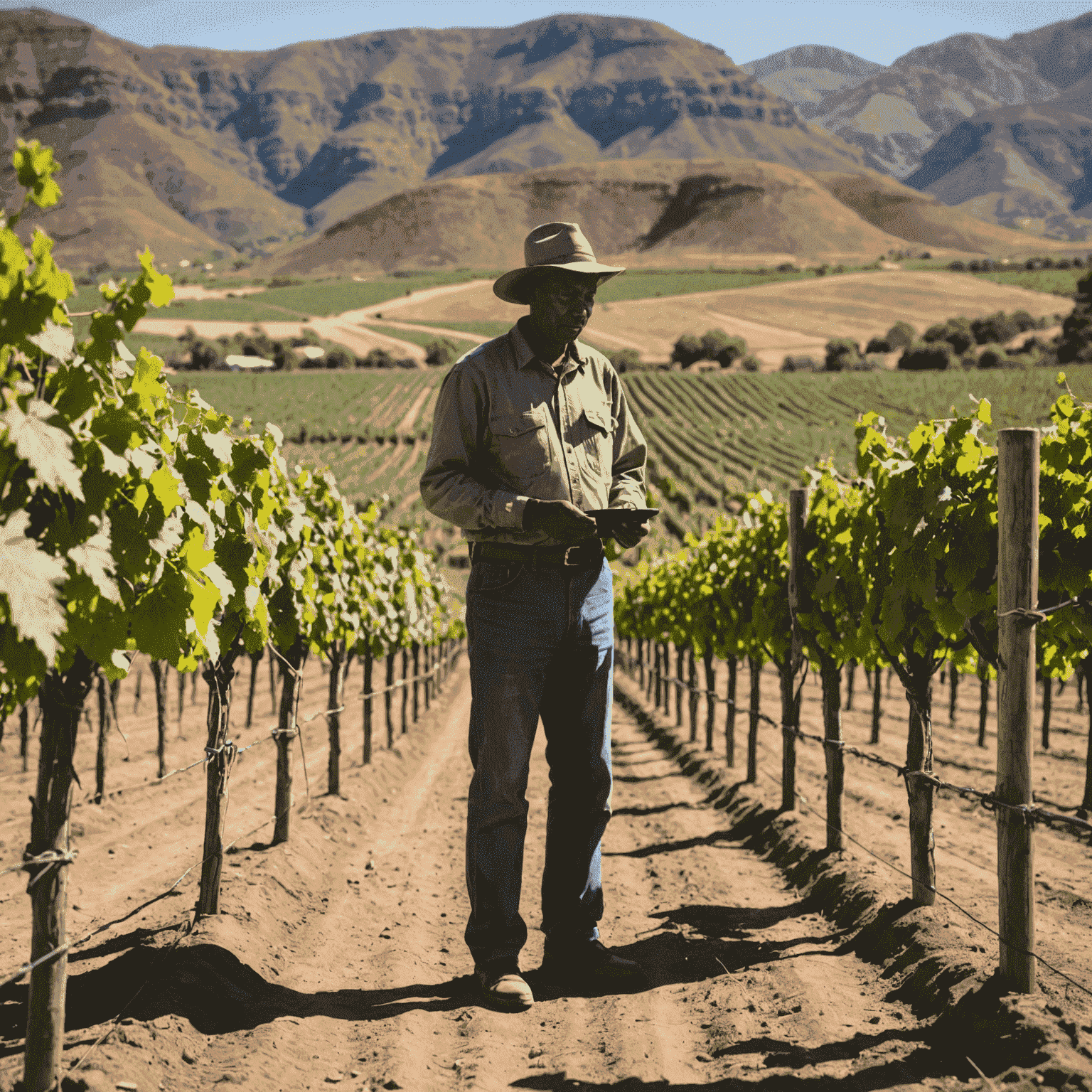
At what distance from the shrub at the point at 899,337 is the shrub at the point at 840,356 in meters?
6.93

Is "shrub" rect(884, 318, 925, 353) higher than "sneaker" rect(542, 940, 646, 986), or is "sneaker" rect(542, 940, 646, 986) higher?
"shrub" rect(884, 318, 925, 353)

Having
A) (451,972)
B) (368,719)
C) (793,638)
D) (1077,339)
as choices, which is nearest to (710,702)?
(368,719)

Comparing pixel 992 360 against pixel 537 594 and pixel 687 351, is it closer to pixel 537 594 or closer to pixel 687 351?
pixel 687 351

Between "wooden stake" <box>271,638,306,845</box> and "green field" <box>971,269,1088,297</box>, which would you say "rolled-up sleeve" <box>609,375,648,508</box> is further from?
"green field" <box>971,269,1088,297</box>

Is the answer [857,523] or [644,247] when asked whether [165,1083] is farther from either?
[644,247]

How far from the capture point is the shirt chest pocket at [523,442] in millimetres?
3434

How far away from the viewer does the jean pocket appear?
3354 millimetres

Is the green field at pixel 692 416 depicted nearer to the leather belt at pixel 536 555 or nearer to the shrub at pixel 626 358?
the shrub at pixel 626 358

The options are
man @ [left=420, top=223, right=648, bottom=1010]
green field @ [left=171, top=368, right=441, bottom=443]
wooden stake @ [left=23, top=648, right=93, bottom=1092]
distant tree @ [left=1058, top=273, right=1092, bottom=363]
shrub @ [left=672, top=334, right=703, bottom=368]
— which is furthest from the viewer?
shrub @ [left=672, top=334, right=703, bottom=368]

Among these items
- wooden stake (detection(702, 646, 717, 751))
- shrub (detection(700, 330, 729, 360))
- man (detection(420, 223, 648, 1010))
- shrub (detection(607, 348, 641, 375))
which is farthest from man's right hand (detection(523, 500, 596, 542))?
shrub (detection(700, 330, 729, 360))

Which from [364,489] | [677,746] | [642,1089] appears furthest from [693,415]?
[642,1089]

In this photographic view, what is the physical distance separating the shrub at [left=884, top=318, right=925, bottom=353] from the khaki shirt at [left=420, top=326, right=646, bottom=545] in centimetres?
8138

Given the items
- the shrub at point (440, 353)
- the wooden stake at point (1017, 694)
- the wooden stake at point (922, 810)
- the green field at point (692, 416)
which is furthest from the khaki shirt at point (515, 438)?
the shrub at point (440, 353)

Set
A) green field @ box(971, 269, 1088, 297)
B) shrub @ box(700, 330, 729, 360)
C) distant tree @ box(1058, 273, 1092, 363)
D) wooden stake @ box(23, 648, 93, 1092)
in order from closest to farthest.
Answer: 1. wooden stake @ box(23, 648, 93, 1092)
2. distant tree @ box(1058, 273, 1092, 363)
3. shrub @ box(700, 330, 729, 360)
4. green field @ box(971, 269, 1088, 297)
